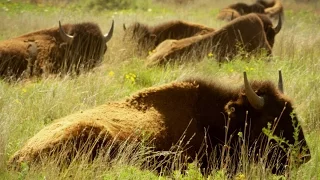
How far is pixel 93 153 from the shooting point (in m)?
5.14

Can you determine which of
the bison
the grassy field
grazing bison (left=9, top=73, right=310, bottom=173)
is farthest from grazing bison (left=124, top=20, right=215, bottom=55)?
the bison

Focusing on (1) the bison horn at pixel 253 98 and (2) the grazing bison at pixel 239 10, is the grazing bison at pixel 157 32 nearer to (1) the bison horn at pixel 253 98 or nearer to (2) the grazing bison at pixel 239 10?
(1) the bison horn at pixel 253 98

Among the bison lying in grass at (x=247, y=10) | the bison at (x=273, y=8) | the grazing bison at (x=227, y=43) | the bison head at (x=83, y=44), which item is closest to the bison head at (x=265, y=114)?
the grazing bison at (x=227, y=43)

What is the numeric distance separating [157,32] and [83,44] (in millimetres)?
2886

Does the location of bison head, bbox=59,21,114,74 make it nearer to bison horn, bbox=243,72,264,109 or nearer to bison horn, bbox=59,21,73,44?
bison horn, bbox=59,21,73,44

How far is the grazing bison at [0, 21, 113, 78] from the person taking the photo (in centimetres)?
1154

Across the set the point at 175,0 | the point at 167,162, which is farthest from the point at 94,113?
the point at 175,0

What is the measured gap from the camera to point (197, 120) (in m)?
6.15

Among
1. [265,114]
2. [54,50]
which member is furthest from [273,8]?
[265,114]

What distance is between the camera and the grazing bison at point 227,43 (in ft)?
37.6

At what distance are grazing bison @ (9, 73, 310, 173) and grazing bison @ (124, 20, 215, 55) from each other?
7475mm

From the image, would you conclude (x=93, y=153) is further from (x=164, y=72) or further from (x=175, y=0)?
(x=175, y=0)

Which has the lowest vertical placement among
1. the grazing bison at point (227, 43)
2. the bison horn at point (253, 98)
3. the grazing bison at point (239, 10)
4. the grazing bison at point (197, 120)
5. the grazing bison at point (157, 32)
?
the grazing bison at point (239, 10)

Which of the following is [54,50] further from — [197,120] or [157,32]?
[197,120]
